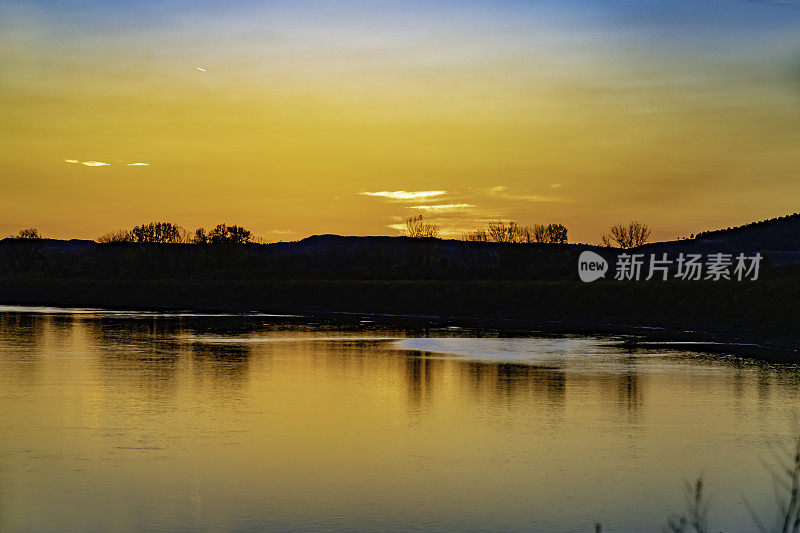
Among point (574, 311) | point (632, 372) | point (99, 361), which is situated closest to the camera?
point (632, 372)

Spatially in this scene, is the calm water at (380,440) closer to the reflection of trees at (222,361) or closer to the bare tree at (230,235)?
the reflection of trees at (222,361)

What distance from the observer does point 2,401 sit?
25.3 m

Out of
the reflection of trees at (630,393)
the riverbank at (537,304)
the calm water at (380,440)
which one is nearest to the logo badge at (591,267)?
the riverbank at (537,304)

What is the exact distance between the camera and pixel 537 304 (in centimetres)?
7962

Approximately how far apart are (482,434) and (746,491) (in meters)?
6.13

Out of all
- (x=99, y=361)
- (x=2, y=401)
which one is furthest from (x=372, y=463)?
(x=99, y=361)

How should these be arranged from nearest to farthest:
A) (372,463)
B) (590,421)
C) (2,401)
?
(372,463) → (590,421) → (2,401)

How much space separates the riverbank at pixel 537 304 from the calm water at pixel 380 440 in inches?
583

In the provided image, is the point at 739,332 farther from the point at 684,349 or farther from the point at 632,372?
the point at 632,372

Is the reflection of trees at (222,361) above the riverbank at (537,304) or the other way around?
the other way around

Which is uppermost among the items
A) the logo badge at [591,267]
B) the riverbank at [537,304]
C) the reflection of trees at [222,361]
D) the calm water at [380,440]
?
the logo badge at [591,267]

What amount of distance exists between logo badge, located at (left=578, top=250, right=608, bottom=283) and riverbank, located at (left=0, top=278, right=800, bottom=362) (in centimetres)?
1848

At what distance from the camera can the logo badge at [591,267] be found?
105294 millimetres

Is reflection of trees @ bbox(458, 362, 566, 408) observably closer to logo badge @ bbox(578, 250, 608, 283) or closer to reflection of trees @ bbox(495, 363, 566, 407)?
reflection of trees @ bbox(495, 363, 566, 407)
